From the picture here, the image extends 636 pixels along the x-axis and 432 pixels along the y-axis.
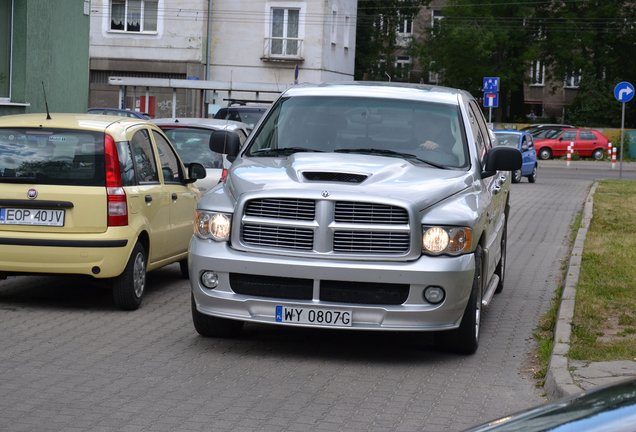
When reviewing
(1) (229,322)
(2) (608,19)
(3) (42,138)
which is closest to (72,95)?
(3) (42,138)

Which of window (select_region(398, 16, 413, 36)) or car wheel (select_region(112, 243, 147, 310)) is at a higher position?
window (select_region(398, 16, 413, 36))

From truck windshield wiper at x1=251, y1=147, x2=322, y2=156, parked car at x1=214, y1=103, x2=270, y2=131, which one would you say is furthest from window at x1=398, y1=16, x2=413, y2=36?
truck windshield wiper at x1=251, y1=147, x2=322, y2=156

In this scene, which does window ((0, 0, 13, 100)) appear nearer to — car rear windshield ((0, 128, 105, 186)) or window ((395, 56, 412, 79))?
car rear windshield ((0, 128, 105, 186))

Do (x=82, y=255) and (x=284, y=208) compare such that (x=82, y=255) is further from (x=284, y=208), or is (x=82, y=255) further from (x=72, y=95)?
(x=72, y=95)

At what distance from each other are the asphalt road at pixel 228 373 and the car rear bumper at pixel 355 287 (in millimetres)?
365

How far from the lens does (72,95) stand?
2339cm

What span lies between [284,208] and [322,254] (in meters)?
0.42

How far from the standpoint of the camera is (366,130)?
9695 millimetres

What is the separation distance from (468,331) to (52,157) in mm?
3808

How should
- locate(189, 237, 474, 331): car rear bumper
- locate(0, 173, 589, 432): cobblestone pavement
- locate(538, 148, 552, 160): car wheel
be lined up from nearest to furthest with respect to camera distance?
locate(0, 173, 589, 432): cobblestone pavement → locate(189, 237, 474, 331): car rear bumper → locate(538, 148, 552, 160): car wheel

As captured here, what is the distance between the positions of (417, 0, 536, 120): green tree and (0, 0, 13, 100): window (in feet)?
169

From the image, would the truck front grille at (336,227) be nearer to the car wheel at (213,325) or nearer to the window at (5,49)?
the car wheel at (213,325)

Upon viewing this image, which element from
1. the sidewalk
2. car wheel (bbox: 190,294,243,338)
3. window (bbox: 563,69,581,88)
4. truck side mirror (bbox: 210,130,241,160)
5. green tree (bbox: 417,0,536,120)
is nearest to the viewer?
the sidewalk

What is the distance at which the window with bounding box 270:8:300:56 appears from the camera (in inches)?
2181
